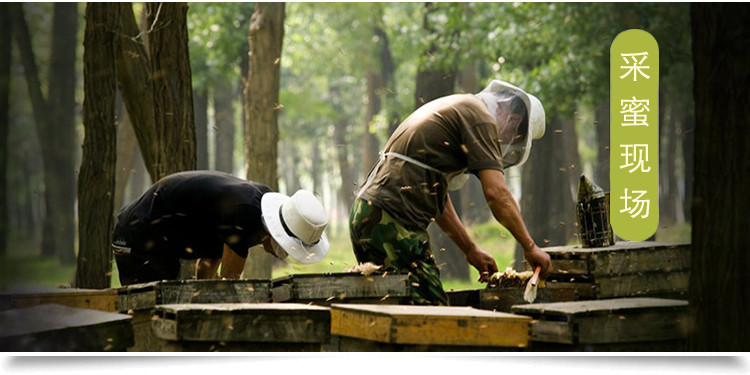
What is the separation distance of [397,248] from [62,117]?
16.7 m

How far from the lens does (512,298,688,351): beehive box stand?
16.7ft

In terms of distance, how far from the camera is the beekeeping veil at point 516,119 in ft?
20.2

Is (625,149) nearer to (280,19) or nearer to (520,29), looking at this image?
(280,19)

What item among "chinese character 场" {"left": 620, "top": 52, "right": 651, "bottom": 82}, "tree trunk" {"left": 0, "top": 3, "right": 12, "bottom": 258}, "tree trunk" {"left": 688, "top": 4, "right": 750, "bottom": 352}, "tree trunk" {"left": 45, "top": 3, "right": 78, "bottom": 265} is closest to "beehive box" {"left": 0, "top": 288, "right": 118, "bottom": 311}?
"tree trunk" {"left": 688, "top": 4, "right": 750, "bottom": 352}

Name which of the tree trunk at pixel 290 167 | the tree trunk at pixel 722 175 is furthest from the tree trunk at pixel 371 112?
the tree trunk at pixel 722 175

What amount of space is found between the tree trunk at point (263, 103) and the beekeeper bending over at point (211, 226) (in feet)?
20.0

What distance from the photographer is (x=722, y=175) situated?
5.36 meters

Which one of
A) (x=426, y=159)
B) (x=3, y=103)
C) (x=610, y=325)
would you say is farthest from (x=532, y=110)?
(x=3, y=103)

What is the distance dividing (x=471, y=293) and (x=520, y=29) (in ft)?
37.2

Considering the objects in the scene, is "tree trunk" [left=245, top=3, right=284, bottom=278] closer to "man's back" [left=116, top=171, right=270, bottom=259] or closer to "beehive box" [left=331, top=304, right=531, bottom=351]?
"man's back" [left=116, top=171, right=270, bottom=259]

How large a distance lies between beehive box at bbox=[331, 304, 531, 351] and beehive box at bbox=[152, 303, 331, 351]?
23 cm

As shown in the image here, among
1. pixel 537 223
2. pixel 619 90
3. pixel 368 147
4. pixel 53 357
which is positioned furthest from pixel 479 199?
pixel 53 357

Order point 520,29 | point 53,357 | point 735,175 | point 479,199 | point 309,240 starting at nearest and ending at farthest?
point 735,175 → point 53,357 → point 309,240 → point 520,29 → point 479,199

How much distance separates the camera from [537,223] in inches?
712
